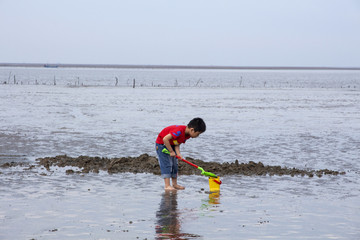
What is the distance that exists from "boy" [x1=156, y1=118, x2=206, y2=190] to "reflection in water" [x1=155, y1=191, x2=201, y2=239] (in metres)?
0.53

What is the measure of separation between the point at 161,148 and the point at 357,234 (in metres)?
3.62

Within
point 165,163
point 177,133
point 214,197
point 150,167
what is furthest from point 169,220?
point 150,167

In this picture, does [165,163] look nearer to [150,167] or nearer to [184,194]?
[184,194]

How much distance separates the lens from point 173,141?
27.1 ft

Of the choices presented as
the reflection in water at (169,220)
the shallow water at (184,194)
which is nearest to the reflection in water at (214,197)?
the shallow water at (184,194)

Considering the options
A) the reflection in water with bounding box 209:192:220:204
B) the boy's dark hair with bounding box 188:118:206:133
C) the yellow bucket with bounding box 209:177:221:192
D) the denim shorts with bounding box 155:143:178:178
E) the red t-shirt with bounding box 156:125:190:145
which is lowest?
the reflection in water with bounding box 209:192:220:204

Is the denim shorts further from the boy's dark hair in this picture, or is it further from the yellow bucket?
the boy's dark hair

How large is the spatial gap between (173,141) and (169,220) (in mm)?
2073

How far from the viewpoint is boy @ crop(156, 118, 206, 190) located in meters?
7.79

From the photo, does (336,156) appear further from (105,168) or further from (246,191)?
(105,168)

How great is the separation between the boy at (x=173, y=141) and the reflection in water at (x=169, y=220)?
53cm

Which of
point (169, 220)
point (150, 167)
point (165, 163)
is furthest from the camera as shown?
point (150, 167)

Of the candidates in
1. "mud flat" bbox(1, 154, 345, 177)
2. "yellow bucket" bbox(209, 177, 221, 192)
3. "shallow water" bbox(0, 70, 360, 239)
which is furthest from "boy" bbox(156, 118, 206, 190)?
"mud flat" bbox(1, 154, 345, 177)

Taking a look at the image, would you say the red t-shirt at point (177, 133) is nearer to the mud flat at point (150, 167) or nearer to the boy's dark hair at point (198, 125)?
the boy's dark hair at point (198, 125)
